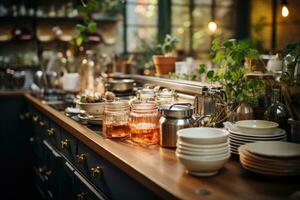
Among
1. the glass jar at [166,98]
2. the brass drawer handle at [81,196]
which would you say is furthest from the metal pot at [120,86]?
the brass drawer handle at [81,196]

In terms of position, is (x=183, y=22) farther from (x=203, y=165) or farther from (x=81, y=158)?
(x=203, y=165)

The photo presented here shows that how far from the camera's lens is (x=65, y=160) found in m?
2.59

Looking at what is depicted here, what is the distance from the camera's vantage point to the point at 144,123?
192 centimetres

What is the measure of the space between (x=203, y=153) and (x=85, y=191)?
92 centimetres

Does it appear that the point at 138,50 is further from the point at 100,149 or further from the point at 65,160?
the point at 100,149

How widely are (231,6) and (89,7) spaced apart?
14.2 feet

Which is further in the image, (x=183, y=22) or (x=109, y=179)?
(x=183, y=22)

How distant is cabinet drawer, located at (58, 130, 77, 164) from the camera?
7.75 ft

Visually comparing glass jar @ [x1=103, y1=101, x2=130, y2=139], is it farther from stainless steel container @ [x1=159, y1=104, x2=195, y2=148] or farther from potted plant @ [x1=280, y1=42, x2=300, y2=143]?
potted plant @ [x1=280, y1=42, x2=300, y2=143]

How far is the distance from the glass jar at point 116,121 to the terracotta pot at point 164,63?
1.18 m

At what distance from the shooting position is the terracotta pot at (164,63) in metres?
3.19

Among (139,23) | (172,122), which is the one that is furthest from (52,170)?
(139,23)

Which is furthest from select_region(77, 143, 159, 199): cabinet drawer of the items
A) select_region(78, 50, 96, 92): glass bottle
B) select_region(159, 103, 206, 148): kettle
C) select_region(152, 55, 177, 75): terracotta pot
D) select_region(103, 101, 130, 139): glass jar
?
select_region(78, 50, 96, 92): glass bottle

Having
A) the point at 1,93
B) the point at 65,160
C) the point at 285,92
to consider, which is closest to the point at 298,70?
the point at 285,92
